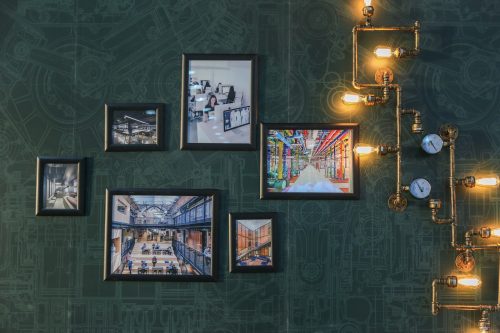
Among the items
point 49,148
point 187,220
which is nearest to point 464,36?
point 187,220

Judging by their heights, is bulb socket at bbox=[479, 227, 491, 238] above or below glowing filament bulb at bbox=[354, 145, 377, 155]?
below

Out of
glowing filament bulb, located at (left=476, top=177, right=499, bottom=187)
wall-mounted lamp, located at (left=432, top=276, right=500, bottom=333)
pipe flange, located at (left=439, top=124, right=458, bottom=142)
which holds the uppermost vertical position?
pipe flange, located at (left=439, top=124, right=458, bottom=142)

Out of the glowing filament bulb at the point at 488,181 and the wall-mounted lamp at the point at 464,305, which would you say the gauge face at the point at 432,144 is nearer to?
the glowing filament bulb at the point at 488,181

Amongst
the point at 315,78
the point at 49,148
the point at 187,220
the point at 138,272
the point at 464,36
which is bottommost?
the point at 138,272

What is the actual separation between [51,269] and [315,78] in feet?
6.59

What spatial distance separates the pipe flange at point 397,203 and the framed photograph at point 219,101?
0.90 meters

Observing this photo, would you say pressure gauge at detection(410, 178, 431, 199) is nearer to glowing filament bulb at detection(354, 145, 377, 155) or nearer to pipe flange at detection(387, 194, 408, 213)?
pipe flange at detection(387, 194, 408, 213)

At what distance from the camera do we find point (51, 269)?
2623mm

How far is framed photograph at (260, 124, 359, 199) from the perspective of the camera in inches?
103

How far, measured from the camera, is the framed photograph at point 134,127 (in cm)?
263

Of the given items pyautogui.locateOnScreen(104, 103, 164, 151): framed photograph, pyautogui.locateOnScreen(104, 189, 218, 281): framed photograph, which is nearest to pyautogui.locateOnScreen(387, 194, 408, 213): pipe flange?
pyautogui.locateOnScreen(104, 189, 218, 281): framed photograph

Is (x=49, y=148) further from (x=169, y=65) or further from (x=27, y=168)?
(x=169, y=65)

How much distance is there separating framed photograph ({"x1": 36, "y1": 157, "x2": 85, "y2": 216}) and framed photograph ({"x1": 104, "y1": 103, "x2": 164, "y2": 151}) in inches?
9.5

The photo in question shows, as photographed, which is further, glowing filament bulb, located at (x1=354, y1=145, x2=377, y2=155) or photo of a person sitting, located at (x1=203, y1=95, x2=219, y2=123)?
photo of a person sitting, located at (x1=203, y1=95, x2=219, y2=123)
